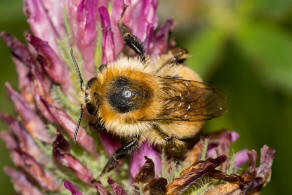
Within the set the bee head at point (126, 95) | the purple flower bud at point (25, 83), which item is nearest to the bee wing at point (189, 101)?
the bee head at point (126, 95)

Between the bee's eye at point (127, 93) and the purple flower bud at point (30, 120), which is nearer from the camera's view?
the bee's eye at point (127, 93)

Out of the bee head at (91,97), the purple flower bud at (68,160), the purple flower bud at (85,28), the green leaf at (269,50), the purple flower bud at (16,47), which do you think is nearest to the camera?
the bee head at (91,97)

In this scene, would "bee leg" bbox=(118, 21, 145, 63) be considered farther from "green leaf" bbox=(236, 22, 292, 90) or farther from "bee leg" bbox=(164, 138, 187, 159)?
"green leaf" bbox=(236, 22, 292, 90)

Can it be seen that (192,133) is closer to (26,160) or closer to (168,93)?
(168,93)

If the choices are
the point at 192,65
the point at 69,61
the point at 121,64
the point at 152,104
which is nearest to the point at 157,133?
the point at 152,104

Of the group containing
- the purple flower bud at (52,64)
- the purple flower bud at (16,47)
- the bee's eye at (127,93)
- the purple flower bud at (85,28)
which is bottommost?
the bee's eye at (127,93)

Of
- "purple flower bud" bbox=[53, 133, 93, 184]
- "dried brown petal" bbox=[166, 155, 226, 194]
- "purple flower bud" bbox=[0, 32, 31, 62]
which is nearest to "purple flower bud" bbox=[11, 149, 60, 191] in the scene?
"purple flower bud" bbox=[53, 133, 93, 184]

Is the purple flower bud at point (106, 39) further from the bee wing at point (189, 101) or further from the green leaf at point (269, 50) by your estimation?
the green leaf at point (269, 50)

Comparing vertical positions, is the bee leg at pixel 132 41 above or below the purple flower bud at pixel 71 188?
above
